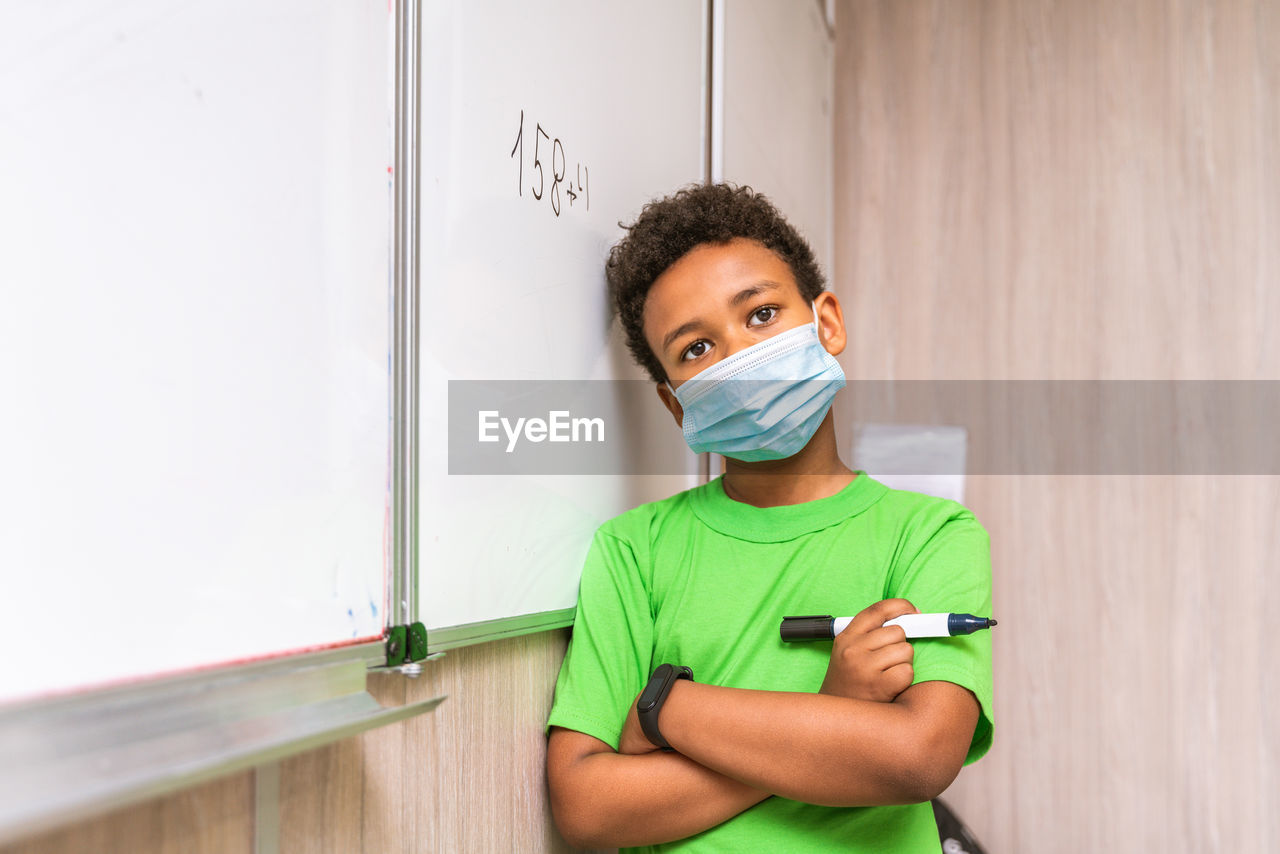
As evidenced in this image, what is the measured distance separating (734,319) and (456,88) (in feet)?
1.16

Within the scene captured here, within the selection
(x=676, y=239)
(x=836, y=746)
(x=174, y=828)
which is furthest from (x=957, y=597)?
(x=174, y=828)

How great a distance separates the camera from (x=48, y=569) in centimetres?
41

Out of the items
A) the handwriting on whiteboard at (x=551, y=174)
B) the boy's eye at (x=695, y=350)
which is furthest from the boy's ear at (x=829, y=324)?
the handwriting on whiteboard at (x=551, y=174)

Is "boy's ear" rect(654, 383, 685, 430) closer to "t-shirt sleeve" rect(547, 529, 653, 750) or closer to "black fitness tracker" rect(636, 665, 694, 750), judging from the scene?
"t-shirt sleeve" rect(547, 529, 653, 750)

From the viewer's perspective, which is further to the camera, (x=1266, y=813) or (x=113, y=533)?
(x=1266, y=813)

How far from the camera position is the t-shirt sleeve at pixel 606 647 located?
860 millimetres

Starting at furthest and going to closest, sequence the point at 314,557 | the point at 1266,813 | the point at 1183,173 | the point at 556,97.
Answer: the point at 1183,173 → the point at 1266,813 → the point at 556,97 → the point at 314,557

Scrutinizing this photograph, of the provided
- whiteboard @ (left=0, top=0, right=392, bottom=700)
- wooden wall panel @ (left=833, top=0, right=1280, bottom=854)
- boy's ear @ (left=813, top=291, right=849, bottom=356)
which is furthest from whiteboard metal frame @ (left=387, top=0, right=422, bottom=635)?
wooden wall panel @ (left=833, top=0, right=1280, bottom=854)

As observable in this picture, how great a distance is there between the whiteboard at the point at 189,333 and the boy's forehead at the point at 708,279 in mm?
373

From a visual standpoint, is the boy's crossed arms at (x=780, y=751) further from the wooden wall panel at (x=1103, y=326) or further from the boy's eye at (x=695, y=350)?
the wooden wall panel at (x=1103, y=326)

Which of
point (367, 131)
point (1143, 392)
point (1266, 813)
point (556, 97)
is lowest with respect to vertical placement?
point (1266, 813)

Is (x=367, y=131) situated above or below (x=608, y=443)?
above

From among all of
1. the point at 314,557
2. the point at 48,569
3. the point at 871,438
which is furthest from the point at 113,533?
the point at 871,438

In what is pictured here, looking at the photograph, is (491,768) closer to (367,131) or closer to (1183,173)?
(367,131)
